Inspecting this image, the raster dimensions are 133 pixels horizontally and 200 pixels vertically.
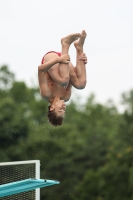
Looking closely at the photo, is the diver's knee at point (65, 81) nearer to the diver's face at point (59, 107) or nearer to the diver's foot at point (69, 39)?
the diver's face at point (59, 107)

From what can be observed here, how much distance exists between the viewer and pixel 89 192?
32.5 meters

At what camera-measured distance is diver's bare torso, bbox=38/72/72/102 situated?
8.57 m

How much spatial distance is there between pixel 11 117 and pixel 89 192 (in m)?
5.59

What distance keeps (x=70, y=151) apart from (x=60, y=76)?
86.1ft

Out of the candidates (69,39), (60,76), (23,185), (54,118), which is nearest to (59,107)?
(54,118)

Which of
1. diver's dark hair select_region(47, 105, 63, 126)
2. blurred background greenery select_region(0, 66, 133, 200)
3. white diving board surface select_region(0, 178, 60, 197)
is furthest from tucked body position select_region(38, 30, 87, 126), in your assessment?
blurred background greenery select_region(0, 66, 133, 200)

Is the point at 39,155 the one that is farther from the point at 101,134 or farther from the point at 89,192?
the point at 101,134

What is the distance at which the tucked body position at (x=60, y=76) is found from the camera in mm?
8492

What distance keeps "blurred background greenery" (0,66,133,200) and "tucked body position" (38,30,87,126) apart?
22188 millimetres

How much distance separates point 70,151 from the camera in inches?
1361

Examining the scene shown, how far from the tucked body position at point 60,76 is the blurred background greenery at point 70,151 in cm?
2219

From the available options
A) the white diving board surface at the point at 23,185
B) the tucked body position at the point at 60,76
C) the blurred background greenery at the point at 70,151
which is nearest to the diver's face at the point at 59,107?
the tucked body position at the point at 60,76

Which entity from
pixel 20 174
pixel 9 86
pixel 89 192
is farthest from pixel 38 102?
pixel 20 174

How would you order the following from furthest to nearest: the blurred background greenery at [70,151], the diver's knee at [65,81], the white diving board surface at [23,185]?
the blurred background greenery at [70,151]
the white diving board surface at [23,185]
the diver's knee at [65,81]
